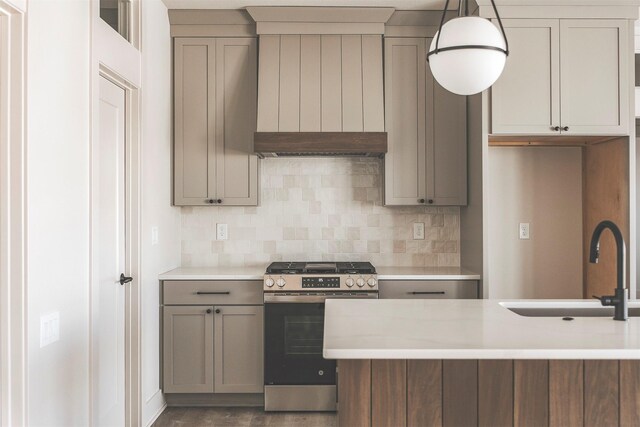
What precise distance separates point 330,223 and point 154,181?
136cm

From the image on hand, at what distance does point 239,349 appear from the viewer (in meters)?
3.53

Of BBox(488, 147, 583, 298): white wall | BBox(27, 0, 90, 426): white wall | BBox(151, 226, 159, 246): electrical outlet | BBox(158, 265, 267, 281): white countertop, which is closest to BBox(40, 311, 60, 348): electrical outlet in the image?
BBox(27, 0, 90, 426): white wall

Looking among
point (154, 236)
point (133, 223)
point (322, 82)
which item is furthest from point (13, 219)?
point (322, 82)

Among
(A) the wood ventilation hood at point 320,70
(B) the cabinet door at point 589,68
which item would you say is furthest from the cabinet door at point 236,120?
(B) the cabinet door at point 589,68

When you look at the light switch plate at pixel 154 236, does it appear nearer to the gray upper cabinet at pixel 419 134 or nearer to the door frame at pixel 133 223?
the door frame at pixel 133 223

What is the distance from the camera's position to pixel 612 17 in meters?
3.41

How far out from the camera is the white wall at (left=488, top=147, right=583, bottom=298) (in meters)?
3.89

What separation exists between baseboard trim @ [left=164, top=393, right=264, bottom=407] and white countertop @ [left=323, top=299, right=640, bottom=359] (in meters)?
1.69

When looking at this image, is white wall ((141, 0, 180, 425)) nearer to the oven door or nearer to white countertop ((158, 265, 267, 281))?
white countertop ((158, 265, 267, 281))

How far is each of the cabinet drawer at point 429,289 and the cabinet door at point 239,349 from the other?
2.87ft

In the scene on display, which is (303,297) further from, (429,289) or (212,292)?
(429,289)

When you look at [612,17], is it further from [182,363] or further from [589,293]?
[182,363]

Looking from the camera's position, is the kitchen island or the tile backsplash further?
the tile backsplash

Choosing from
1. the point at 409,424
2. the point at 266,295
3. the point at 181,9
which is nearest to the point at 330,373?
the point at 266,295
